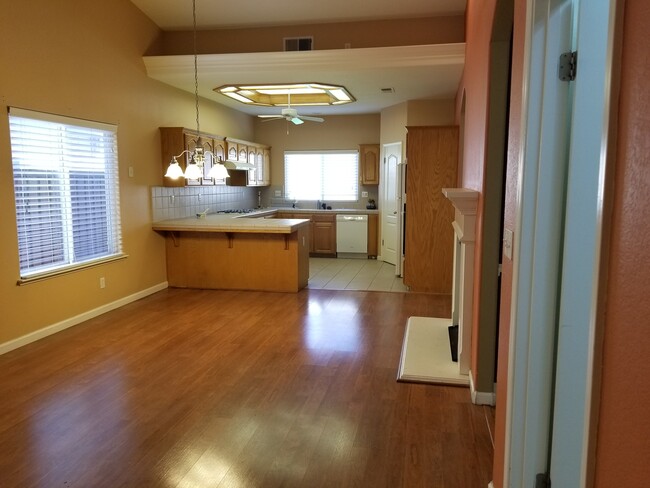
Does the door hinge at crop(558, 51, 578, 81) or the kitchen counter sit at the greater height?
the door hinge at crop(558, 51, 578, 81)

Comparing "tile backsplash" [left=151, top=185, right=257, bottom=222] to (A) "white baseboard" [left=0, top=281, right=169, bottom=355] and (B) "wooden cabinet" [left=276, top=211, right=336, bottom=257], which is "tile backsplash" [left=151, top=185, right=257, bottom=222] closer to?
(B) "wooden cabinet" [left=276, top=211, right=336, bottom=257]

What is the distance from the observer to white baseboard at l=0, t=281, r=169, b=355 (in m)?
4.20

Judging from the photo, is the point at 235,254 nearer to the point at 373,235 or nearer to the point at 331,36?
the point at 331,36

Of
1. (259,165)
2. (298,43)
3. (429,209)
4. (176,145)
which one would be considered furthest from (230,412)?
(259,165)

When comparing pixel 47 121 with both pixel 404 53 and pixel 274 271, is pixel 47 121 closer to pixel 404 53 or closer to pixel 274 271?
pixel 274 271

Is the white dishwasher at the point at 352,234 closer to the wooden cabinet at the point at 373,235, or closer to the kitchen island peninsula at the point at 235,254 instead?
the wooden cabinet at the point at 373,235

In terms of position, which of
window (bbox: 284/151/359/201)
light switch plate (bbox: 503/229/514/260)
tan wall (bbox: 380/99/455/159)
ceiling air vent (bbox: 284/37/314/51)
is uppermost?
ceiling air vent (bbox: 284/37/314/51)

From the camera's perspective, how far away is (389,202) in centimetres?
838

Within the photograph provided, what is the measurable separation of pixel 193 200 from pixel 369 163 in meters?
3.54

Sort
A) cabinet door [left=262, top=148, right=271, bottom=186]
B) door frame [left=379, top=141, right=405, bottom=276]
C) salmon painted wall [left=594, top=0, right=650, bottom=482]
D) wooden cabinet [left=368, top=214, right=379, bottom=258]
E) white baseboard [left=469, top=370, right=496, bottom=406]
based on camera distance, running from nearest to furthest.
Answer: salmon painted wall [left=594, top=0, right=650, bottom=482]
white baseboard [left=469, top=370, right=496, bottom=406]
door frame [left=379, top=141, right=405, bottom=276]
wooden cabinet [left=368, top=214, right=379, bottom=258]
cabinet door [left=262, top=148, right=271, bottom=186]

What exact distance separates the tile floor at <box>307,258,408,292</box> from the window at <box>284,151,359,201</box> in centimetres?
→ 157

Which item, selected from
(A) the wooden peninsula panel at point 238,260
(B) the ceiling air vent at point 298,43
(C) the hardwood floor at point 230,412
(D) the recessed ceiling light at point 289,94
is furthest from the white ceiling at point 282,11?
(C) the hardwood floor at point 230,412

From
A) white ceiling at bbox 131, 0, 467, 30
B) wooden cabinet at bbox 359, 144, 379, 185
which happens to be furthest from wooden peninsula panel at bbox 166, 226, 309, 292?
wooden cabinet at bbox 359, 144, 379, 185

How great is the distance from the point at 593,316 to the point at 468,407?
2.32m
